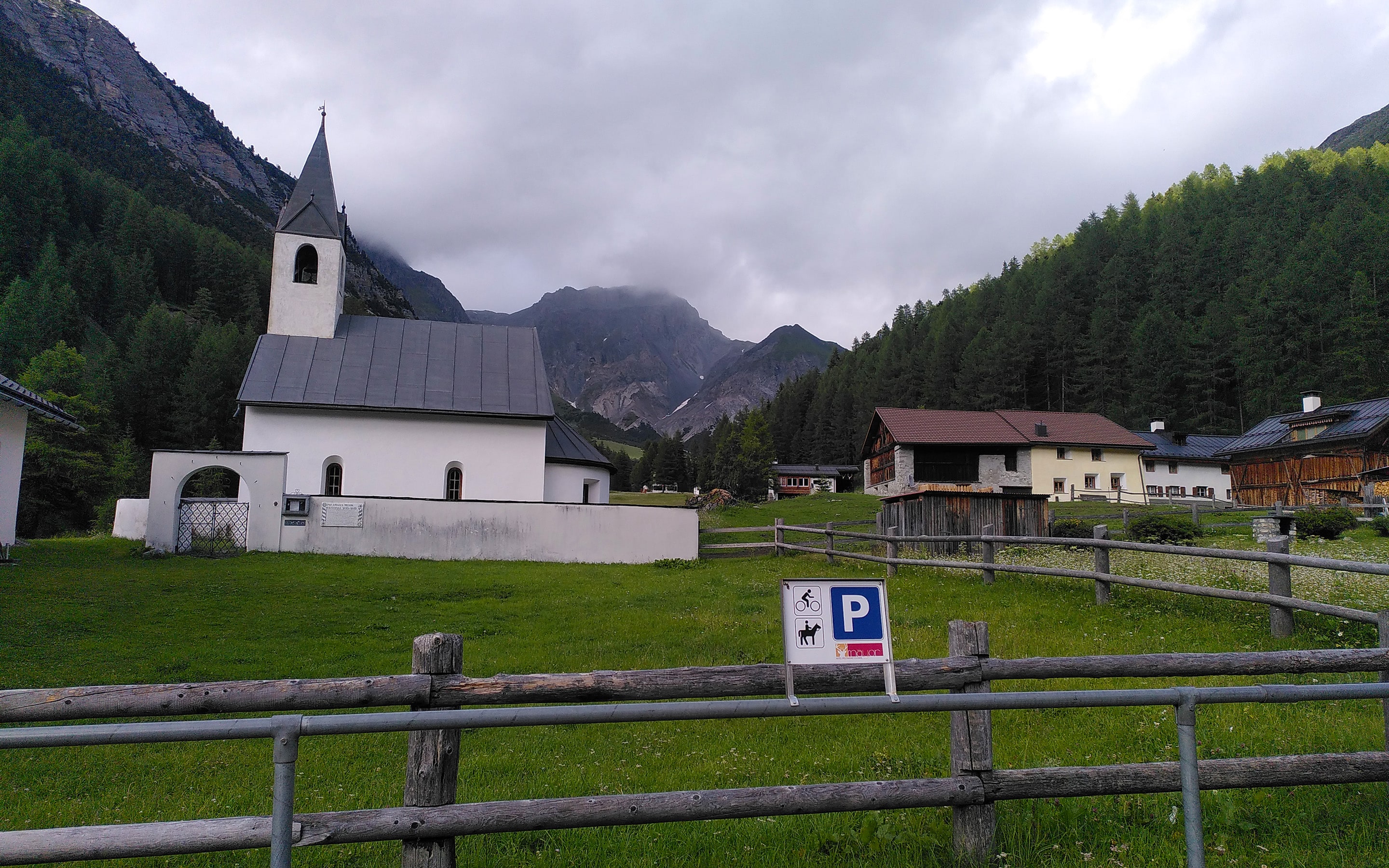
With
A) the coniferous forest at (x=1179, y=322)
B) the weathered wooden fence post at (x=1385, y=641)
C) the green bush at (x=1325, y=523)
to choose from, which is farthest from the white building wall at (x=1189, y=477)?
the weathered wooden fence post at (x=1385, y=641)

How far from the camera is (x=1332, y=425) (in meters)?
39.1

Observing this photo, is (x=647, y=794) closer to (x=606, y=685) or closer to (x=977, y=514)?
(x=606, y=685)

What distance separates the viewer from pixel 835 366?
401 feet

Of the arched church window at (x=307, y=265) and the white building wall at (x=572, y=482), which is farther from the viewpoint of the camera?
the arched church window at (x=307, y=265)

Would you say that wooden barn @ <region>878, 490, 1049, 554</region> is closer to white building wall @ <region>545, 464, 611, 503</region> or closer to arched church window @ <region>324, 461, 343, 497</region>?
white building wall @ <region>545, 464, 611, 503</region>

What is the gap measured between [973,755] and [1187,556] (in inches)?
440

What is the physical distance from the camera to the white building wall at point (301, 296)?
33.7m

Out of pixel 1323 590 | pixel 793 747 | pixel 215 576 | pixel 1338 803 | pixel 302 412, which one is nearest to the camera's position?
pixel 1338 803

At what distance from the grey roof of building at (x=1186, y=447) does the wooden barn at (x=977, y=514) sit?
1760 inches

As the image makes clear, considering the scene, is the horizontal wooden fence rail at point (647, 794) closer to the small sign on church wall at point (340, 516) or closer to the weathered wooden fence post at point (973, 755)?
the weathered wooden fence post at point (973, 755)

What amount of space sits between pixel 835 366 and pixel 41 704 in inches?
4804

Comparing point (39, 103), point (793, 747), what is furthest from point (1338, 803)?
point (39, 103)

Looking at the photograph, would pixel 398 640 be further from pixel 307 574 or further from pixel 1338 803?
pixel 1338 803

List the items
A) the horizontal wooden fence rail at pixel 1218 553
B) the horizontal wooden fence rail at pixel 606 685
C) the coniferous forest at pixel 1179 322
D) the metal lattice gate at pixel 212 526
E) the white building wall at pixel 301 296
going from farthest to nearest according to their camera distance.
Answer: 1. the coniferous forest at pixel 1179 322
2. the white building wall at pixel 301 296
3. the metal lattice gate at pixel 212 526
4. the horizontal wooden fence rail at pixel 1218 553
5. the horizontal wooden fence rail at pixel 606 685
